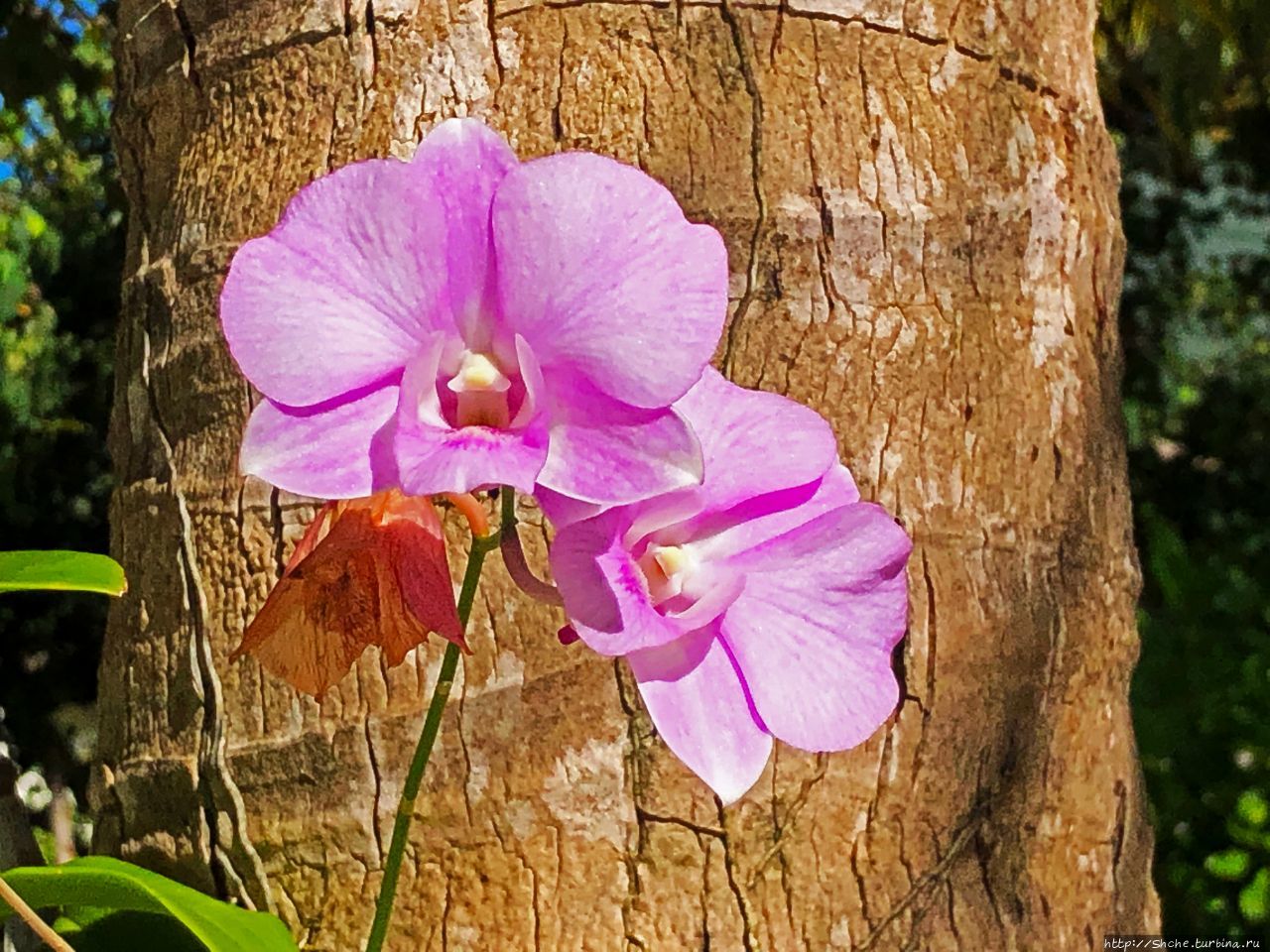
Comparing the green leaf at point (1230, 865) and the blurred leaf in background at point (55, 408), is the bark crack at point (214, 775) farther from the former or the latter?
the blurred leaf in background at point (55, 408)

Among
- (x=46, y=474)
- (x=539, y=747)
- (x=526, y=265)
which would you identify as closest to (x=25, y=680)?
(x=46, y=474)

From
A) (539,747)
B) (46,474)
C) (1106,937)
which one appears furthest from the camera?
(46,474)

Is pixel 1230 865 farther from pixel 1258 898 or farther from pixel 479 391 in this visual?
pixel 479 391

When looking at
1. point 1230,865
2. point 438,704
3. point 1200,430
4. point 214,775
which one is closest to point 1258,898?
point 1230,865

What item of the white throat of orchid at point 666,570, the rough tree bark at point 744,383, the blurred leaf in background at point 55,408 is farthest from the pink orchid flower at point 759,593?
the blurred leaf in background at point 55,408

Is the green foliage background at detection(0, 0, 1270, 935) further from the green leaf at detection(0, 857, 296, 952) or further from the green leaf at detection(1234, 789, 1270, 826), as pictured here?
the green leaf at detection(0, 857, 296, 952)

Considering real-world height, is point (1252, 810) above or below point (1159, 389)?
below

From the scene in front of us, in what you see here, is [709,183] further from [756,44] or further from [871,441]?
[871,441]
